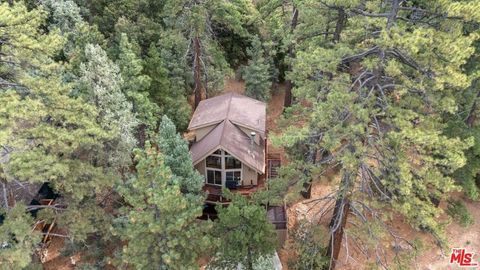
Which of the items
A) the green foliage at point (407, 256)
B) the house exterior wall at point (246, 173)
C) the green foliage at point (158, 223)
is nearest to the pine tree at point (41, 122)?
the green foliage at point (158, 223)

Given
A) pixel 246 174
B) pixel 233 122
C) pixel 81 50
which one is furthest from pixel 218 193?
pixel 81 50

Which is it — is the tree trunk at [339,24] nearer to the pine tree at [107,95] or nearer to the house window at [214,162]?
the house window at [214,162]

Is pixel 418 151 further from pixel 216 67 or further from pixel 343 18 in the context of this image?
pixel 216 67

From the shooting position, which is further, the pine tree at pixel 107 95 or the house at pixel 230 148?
the house at pixel 230 148

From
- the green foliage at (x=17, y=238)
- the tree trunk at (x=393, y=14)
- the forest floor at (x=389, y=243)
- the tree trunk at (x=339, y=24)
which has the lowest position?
the forest floor at (x=389, y=243)

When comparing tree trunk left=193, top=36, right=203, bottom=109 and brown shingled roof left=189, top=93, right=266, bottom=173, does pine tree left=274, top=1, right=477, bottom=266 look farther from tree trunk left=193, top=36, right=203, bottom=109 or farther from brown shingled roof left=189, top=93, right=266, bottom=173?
tree trunk left=193, top=36, right=203, bottom=109

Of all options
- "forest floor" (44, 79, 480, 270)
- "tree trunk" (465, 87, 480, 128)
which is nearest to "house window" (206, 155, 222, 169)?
"forest floor" (44, 79, 480, 270)
